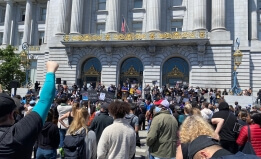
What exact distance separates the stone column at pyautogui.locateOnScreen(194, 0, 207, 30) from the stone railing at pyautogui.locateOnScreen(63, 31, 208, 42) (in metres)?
1.55

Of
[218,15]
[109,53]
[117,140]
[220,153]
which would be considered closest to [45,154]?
[117,140]

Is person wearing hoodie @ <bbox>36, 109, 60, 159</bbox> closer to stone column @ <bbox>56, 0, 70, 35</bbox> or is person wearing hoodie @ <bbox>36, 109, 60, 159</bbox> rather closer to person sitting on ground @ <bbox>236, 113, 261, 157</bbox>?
person sitting on ground @ <bbox>236, 113, 261, 157</bbox>

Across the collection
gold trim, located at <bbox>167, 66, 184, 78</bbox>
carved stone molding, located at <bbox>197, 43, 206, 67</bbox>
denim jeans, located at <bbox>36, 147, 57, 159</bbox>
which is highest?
carved stone molding, located at <bbox>197, 43, 206, 67</bbox>

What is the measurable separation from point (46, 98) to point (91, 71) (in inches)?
1273

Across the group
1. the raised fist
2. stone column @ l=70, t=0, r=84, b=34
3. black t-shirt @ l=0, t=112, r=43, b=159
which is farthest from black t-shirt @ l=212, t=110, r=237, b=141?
stone column @ l=70, t=0, r=84, b=34

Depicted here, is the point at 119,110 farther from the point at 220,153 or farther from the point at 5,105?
the point at 220,153

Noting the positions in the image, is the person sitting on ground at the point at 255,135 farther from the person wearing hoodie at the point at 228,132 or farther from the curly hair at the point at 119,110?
the curly hair at the point at 119,110

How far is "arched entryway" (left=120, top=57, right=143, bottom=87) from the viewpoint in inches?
1278

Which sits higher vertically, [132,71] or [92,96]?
[132,71]

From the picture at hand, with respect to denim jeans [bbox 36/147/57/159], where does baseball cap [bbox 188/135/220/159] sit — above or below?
above

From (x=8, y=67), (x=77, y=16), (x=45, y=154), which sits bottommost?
(x=45, y=154)

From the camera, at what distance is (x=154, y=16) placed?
32.5m

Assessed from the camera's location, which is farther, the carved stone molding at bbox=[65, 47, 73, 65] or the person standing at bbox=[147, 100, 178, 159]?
the carved stone molding at bbox=[65, 47, 73, 65]

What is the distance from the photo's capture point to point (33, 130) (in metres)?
2.22
